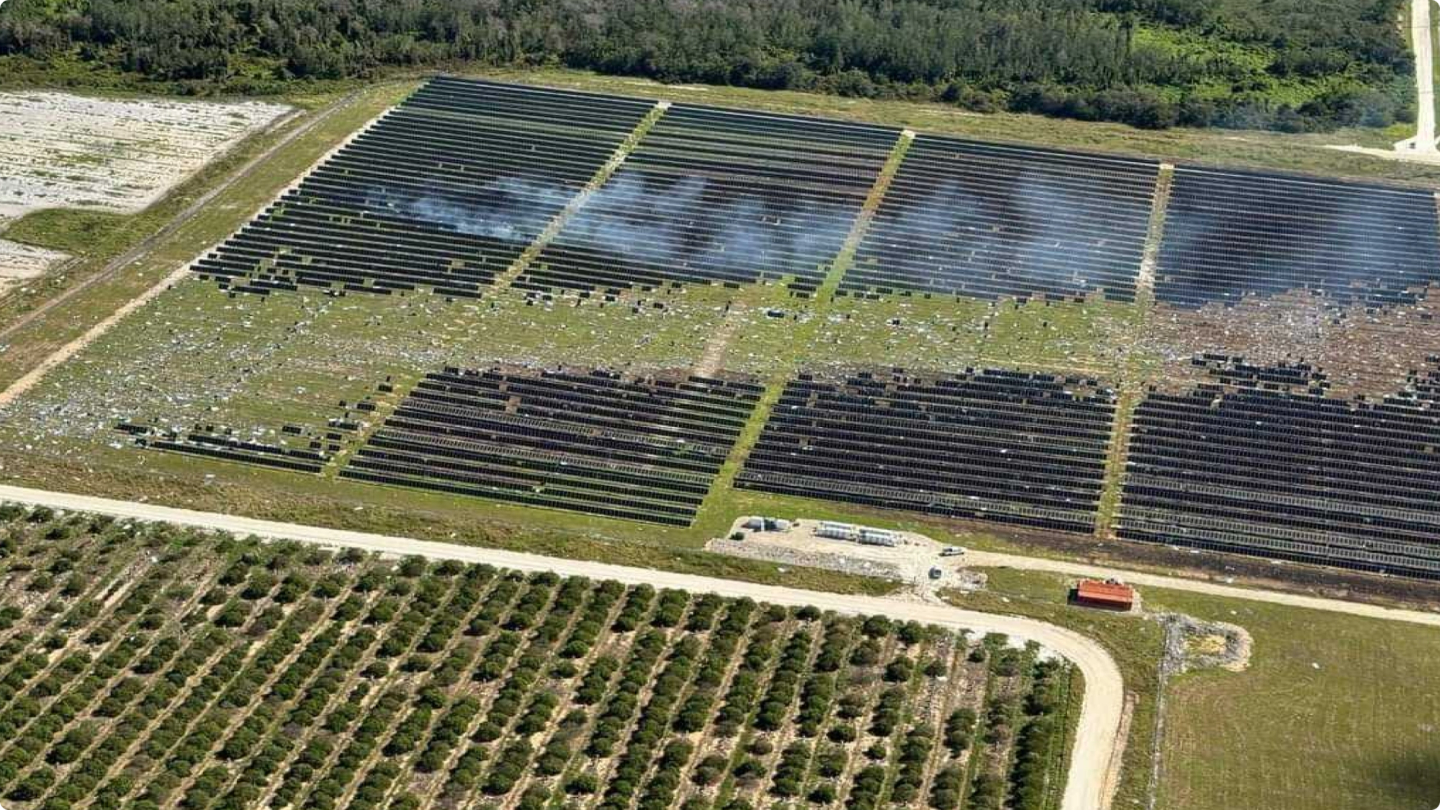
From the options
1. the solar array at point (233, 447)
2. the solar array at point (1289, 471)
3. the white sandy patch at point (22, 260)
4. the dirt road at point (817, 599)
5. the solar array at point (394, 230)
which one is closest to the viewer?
the dirt road at point (817, 599)

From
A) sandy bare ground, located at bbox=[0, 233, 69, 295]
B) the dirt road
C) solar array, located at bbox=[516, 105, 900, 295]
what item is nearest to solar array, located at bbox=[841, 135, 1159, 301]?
solar array, located at bbox=[516, 105, 900, 295]

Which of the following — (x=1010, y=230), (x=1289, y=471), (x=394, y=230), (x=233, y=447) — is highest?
(x=233, y=447)

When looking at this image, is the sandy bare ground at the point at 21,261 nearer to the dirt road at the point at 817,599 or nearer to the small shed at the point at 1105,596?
the dirt road at the point at 817,599

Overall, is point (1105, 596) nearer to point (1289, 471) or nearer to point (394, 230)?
point (1289, 471)

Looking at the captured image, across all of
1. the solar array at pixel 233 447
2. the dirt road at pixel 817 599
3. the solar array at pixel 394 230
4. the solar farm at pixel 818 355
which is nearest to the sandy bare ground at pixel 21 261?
the solar array at pixel 394 230

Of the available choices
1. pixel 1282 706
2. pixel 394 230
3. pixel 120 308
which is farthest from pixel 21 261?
pixel 1282 706

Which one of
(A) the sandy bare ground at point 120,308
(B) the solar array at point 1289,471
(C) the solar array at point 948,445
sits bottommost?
(B) the solar array at point 1289,471

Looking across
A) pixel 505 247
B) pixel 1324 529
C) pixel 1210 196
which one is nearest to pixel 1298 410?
pixel 1324 529

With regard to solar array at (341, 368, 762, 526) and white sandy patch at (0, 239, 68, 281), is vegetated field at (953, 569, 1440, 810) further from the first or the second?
white sandy patch at (0, 239, 68, 281)
